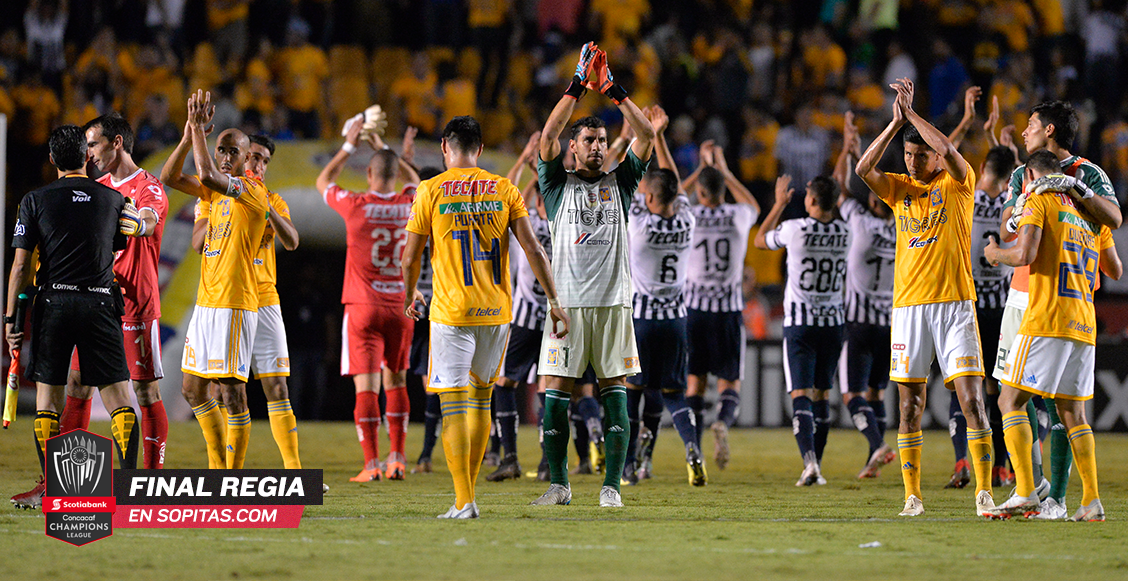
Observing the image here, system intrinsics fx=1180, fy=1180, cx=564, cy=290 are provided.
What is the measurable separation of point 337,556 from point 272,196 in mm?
3523

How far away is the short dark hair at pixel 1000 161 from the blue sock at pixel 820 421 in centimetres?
244

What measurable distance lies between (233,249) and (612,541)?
3.51 m

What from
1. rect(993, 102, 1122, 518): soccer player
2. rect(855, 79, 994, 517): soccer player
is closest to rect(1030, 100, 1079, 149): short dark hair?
rect(993, 102, 1122, 518): soccer player

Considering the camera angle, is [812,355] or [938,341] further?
[812,355]

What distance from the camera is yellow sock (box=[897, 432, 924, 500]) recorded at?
296 inches

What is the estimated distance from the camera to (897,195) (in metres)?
7.70

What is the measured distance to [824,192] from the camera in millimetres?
10117

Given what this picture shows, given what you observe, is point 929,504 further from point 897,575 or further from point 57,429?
point 57,429

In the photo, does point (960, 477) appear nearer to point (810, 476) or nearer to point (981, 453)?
point (810, 476)

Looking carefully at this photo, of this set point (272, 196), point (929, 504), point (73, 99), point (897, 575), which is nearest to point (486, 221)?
point (272, 196)

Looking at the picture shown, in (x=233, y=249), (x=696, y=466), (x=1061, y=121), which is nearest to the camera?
(x=1061, y=121)

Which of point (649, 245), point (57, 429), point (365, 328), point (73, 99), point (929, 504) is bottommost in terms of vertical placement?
point (929, 504)

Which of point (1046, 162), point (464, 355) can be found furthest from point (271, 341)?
point (1046, 162)

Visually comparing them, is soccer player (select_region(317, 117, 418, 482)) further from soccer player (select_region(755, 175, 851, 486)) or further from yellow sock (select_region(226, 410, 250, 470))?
soccer player (select_region(755, 175, 851, 486))
